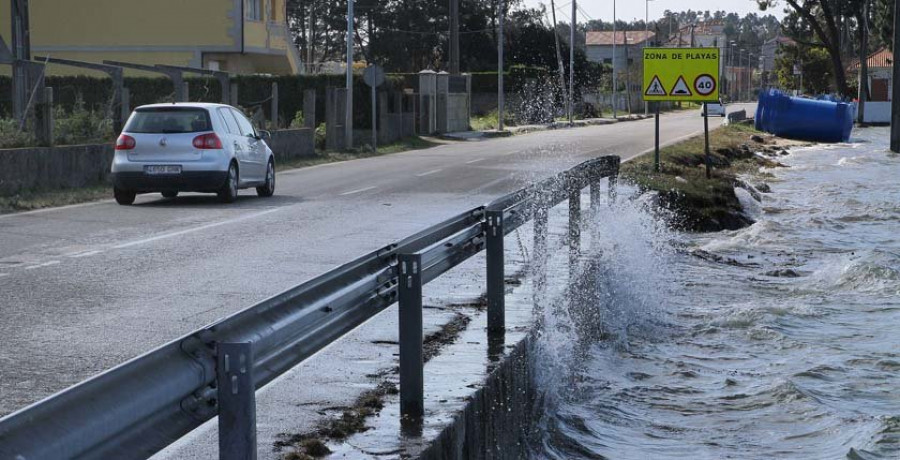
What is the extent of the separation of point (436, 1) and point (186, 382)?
87.6 m

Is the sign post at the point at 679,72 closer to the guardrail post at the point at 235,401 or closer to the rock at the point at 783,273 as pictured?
the rock at the point at 783,273

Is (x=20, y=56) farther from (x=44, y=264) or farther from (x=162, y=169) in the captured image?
(x=44, y=264)

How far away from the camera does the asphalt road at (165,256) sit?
26.3ft

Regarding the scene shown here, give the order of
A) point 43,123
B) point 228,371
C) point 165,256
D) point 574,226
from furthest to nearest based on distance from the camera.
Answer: point 43,123 < point 165,256 < point 574,226 < point 228,371

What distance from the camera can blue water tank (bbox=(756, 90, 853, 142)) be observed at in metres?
49.6

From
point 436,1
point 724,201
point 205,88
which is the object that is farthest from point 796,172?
point 436,1

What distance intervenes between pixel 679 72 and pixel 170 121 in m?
9.84

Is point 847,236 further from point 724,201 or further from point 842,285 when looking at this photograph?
point 842,285

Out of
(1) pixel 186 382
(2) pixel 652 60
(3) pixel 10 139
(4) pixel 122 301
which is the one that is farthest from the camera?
(2) pixel 652 60

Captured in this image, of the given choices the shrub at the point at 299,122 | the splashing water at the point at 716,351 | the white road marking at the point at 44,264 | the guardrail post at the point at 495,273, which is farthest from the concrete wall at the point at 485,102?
the guardrail post at the point at 495,273

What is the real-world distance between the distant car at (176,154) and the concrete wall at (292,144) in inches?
415

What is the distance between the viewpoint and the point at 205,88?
3594cm

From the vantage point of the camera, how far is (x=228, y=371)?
3633 mm

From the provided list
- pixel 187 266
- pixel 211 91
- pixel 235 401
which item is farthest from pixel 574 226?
pixel 211 91
